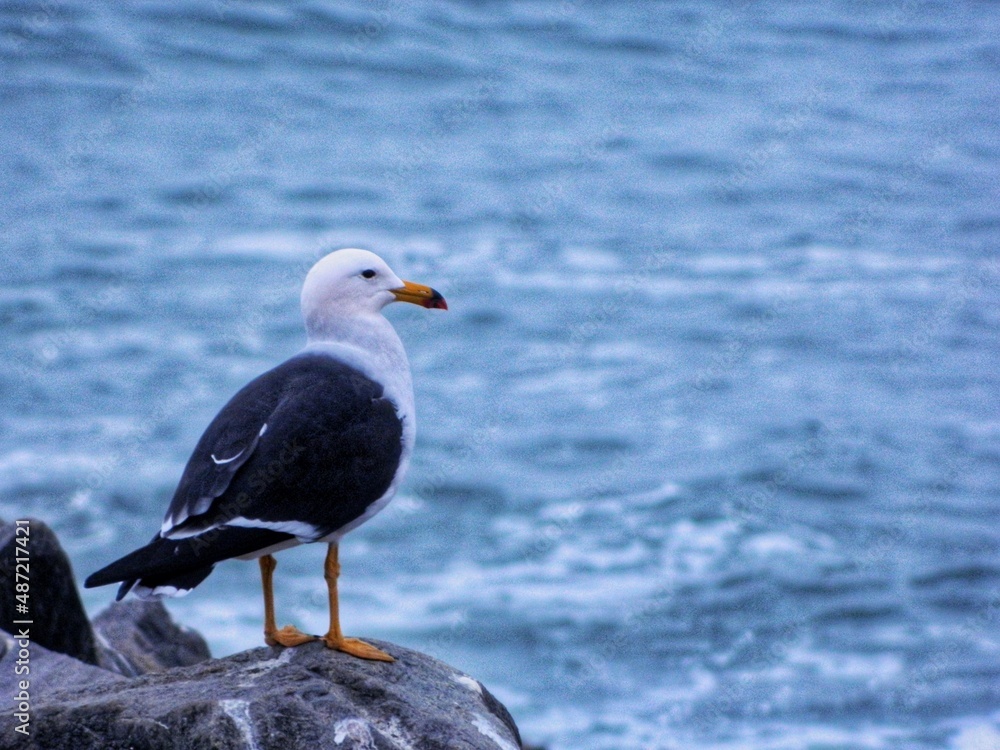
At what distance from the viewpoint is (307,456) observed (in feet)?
16.0

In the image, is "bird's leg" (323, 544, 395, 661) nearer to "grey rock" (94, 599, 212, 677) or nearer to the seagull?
the seagull

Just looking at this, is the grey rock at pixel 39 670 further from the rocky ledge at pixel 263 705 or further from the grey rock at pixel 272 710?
the grey rock at pixel 272 710

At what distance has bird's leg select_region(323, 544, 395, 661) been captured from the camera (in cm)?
513

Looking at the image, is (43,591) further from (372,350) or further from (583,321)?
(583,321)

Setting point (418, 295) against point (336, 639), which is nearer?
point (336, 639)

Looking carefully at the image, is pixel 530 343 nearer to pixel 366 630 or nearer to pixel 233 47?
pixel 366 630

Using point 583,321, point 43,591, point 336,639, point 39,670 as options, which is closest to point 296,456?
point 336,639

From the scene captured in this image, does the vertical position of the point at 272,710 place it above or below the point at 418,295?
below

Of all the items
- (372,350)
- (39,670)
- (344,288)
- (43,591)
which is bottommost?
(39,670)

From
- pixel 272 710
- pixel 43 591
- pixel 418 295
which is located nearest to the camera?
pixel 272 710

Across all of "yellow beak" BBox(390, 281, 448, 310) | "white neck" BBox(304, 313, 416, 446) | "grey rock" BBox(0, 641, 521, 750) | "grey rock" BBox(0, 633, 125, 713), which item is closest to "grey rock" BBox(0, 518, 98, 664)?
"grey rock" BBox(0, 633, 125, 713)

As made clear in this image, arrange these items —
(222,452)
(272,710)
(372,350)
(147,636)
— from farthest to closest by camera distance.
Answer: (147,636) → (372,350) → (222,452) → (272,710)

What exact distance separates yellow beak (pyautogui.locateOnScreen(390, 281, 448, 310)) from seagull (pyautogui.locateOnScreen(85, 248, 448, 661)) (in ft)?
0.08

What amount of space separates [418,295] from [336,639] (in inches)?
57.6
